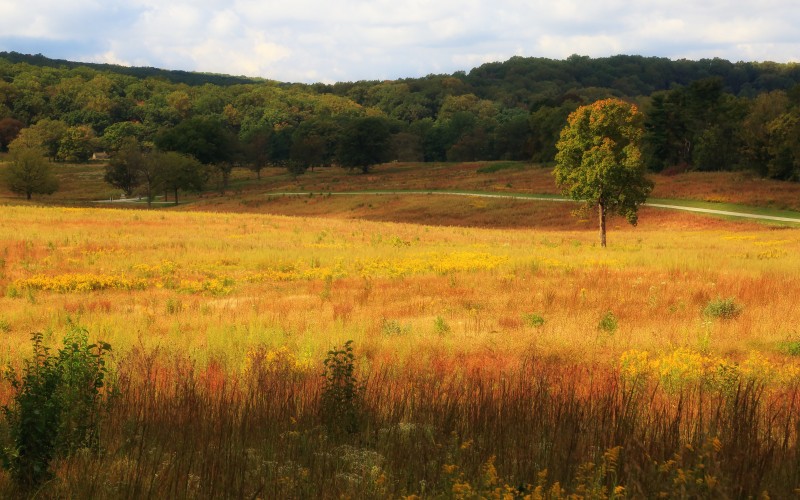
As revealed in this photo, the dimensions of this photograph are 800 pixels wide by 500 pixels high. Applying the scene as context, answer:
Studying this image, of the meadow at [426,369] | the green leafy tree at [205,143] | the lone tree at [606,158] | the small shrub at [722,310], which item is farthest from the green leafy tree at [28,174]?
the small shrub at [722,310]

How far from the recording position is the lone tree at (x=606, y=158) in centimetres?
4025

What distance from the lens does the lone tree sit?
132 ft

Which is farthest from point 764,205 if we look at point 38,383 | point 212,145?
point 212,145

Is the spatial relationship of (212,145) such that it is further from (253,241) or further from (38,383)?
(38,383)

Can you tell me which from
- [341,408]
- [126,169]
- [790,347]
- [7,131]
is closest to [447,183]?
[126,169]

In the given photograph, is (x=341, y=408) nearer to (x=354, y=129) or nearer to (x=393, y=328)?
(x=393, y=328)

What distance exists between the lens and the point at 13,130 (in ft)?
503

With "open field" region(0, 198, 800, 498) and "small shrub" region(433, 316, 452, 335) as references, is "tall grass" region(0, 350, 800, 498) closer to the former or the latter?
"open field" region(0, 198, 800, 498)

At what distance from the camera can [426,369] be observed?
31.5 feet

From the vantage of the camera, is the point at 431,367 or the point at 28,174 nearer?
the point at 431,367

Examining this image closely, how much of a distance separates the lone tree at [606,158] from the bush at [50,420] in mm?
36895

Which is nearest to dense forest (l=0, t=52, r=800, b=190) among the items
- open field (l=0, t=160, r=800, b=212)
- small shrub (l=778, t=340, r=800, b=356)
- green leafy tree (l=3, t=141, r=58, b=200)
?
open field (l=0, t=160, r=800, b=212)

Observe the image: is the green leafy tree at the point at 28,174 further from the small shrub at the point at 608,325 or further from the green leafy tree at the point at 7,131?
the small shrub at the point at 608,325

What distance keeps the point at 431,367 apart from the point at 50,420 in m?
5.30
